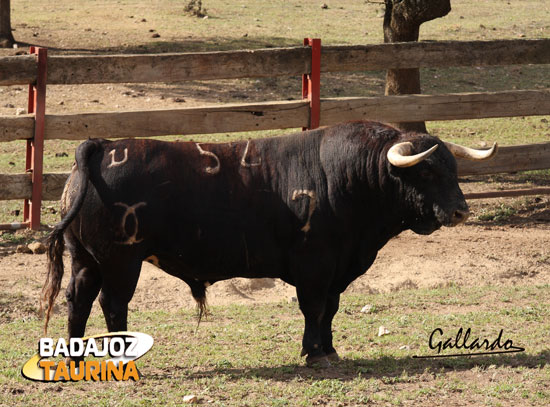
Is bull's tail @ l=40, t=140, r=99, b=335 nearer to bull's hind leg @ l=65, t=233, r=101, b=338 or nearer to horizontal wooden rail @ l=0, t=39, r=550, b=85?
bull's hind leg @ l=65, t=233, r=101, b=338

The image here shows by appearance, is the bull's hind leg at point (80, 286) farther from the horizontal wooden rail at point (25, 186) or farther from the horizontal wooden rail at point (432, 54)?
the horizontal wooden rail at point (432, 54)

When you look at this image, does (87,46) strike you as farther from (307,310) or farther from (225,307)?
(307,310)

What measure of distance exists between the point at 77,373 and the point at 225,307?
2.43 meters

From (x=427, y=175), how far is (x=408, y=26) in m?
7.86

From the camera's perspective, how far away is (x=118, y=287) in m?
6.25

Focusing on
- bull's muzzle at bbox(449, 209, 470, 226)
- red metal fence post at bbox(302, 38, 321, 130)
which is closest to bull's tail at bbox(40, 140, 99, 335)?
bull's muzzle at bbox(449, 209, 470, 226)

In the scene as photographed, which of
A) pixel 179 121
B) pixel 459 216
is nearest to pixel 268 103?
pixel 179 121

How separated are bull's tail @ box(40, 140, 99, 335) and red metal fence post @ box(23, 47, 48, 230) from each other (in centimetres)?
397

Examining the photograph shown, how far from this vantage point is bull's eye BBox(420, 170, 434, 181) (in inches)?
252

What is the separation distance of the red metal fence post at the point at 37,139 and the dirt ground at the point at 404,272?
59 centimetres

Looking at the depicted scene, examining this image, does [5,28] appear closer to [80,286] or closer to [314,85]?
[314,85]

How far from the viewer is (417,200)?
6.45 m

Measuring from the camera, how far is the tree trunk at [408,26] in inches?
527

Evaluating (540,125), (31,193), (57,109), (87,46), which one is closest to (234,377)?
(31,193)
